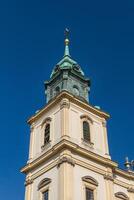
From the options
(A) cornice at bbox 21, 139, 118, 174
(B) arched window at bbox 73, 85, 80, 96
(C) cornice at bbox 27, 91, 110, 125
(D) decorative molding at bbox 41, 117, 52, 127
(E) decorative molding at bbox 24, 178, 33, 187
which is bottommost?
(E) decorative molding at bbox 24, 178, 33, 187

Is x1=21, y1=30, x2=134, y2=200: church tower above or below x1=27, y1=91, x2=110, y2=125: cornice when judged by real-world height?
below

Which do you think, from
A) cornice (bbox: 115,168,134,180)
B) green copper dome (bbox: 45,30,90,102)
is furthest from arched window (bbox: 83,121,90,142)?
cornice (bbox: 115,168,134,180)

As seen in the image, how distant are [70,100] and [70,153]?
6058 mm

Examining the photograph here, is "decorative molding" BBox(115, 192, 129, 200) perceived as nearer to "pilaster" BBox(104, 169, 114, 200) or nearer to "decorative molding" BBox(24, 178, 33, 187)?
"pilaster" BBox(104, 169, 114, 200)

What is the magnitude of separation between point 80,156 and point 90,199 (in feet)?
11.9

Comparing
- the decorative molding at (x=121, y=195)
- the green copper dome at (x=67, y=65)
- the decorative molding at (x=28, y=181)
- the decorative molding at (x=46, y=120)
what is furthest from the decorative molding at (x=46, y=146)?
the green copper dome at (x=67, y=65)

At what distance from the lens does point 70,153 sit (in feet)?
113

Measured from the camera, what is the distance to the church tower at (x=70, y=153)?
3344 cm

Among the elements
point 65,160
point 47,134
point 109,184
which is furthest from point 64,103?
point 109,184

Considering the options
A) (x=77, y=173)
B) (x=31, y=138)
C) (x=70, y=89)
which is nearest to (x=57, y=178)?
(x=77, y=173)

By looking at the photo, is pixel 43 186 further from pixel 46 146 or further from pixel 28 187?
pixel 46 146

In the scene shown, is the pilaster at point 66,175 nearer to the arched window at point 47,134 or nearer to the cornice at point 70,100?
the arched window at point 47,134

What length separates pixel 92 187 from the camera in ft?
112

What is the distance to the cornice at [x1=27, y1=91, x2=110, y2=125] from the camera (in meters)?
38.4
